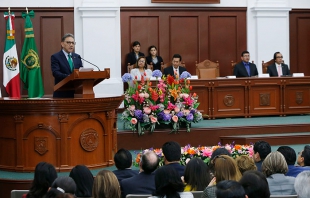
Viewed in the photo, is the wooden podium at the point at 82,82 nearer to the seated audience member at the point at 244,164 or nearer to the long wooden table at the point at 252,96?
the seated audience member at the point at 244,164

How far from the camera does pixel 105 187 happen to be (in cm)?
495

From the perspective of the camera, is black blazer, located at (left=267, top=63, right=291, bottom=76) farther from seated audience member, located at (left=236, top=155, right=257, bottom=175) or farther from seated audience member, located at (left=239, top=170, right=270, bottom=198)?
seated audience member, located at (left=239, top=170, right=270, bottom=198)

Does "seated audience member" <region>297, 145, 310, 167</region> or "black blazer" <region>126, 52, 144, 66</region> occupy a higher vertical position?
"black blazer" <region>126, 52, 144, 66</region>

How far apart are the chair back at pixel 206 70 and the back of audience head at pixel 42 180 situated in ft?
30.9

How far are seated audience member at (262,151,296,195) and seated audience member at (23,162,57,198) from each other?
186cm

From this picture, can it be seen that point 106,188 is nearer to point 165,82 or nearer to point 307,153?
point 307,153

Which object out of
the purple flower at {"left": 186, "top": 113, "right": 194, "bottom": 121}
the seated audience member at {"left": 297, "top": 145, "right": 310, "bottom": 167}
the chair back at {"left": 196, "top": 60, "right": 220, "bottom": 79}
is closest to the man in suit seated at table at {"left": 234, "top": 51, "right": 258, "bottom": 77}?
the chair back at {"left": 196, "top": 60, "right": 220, "bottom": 79}

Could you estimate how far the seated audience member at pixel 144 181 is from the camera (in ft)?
18.9

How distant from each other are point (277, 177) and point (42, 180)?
6.58ft

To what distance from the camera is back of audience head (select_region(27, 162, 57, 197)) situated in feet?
16.4

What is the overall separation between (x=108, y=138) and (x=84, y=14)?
682 cm

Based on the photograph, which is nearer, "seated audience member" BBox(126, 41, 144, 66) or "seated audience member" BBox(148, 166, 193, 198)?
"seated audience member" BBox(148, 166, 193, 198)

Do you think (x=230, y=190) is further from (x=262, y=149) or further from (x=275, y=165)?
(x=262, y=149)

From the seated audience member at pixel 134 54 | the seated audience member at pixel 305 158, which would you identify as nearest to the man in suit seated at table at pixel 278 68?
the seated audience member at pixel 134 54
